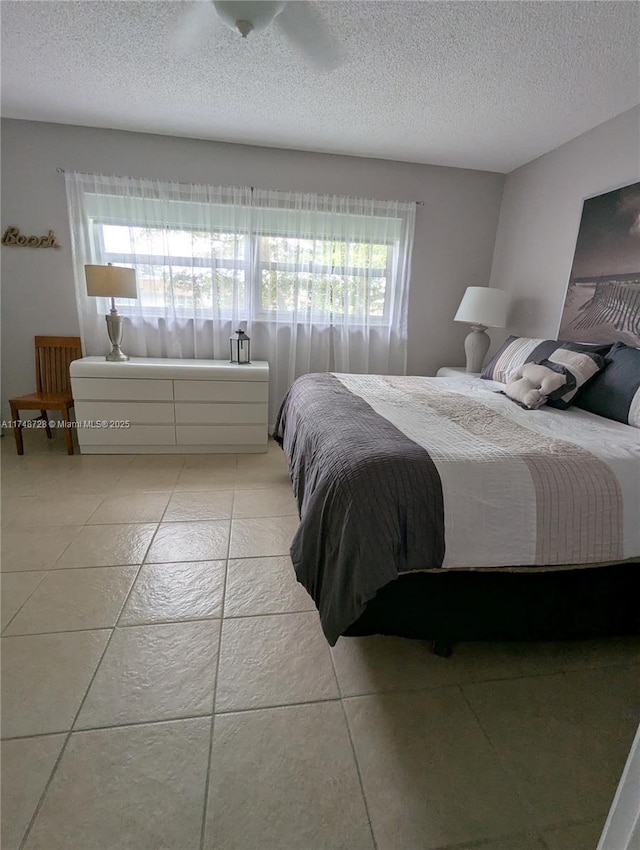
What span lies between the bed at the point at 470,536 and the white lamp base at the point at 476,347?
190 centimetres

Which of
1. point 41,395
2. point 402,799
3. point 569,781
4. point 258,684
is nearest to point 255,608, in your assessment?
point 258,684

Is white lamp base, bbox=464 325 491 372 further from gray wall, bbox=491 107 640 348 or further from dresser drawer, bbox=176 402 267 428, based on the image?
dresser drawer, bbox=176 402 267 428

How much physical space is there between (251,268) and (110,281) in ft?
3.54

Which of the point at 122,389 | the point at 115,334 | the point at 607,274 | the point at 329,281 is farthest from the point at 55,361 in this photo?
the point at 607,274

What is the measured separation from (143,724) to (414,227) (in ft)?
12.3

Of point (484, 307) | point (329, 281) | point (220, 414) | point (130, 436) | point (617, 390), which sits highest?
point (329, 281)

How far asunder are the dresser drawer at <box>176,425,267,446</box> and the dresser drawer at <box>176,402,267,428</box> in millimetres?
34

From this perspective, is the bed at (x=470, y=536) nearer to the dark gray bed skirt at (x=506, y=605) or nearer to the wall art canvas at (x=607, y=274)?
the dark gray bed skirt at (x=506, y=605)

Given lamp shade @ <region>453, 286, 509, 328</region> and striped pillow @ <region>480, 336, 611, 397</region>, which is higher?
lamp shade @ <region>453, 286, 509, 328</region>

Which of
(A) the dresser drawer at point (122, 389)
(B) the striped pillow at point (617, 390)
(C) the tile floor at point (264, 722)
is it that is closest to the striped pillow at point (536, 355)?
(B) the striped pillow at point (617, 390)

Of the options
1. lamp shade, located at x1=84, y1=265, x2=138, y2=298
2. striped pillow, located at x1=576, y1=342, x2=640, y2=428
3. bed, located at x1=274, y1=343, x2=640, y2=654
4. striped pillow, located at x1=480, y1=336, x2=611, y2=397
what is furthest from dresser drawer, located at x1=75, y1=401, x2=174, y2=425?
striped pillow, located at x1=576, y1=342, x2=640, y2=428

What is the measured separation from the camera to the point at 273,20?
162cm

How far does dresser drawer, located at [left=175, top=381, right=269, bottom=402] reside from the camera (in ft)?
9.81

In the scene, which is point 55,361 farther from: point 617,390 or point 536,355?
point 617,390
